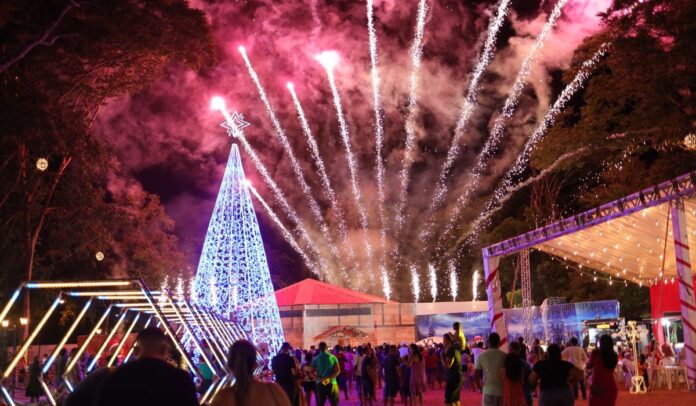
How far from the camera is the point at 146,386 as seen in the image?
3.94 metres

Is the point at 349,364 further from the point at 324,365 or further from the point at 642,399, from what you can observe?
the point at 324,365

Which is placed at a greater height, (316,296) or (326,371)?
(316,296)

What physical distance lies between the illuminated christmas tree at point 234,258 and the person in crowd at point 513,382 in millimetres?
17686

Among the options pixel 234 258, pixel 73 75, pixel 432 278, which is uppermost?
pixel 73 75

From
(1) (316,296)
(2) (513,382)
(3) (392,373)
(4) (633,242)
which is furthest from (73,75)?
(1) (316,296)

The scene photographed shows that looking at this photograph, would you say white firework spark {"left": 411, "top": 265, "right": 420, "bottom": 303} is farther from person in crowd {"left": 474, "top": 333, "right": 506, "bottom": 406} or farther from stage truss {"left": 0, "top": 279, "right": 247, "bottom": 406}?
person in crowd {"left": 474, "top": 333, "right": 506, "bottom": 406}

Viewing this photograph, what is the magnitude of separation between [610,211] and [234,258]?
498 inches

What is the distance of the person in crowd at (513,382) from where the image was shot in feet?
29.2

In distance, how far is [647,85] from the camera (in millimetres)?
19938

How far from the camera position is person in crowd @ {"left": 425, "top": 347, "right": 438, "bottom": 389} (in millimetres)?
25344

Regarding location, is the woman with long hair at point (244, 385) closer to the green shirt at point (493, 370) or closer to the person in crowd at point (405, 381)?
the green shirt at point (493, 370)

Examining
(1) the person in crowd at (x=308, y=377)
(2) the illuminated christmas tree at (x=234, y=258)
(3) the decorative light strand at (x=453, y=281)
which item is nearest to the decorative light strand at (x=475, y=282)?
(3) the decorative light strand at (x=453, y=281)

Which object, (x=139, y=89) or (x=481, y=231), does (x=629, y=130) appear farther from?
(x=481, y=231)

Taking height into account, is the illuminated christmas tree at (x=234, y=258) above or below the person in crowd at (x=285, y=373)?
above
